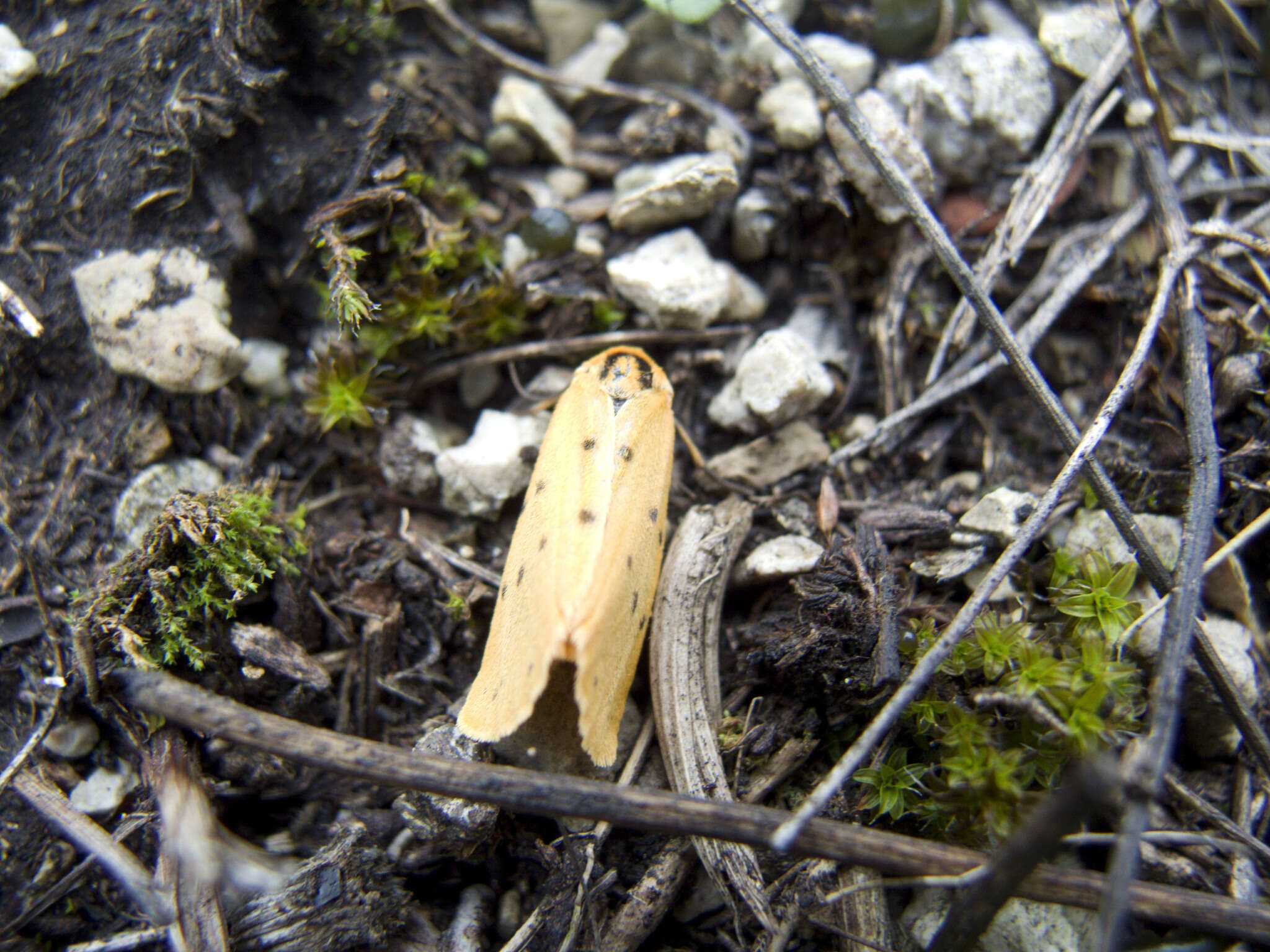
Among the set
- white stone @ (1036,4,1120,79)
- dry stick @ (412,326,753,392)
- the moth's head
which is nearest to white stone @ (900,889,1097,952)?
the moth's head

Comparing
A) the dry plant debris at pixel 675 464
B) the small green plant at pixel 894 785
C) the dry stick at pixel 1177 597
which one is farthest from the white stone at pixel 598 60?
Result: the small green plant at pixel 894 785

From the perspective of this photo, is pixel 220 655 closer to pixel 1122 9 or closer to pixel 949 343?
pixel 949 343

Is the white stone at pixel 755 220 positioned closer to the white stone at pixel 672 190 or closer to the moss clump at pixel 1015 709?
the white stone at pixel 672 190

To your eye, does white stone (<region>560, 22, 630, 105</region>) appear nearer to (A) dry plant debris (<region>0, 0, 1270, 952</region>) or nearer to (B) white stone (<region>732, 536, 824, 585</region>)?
(A) dry plant debris (<region>0, 0, 1270, 952</region>)

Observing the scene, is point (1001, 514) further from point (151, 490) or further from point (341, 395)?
point (151, 490)

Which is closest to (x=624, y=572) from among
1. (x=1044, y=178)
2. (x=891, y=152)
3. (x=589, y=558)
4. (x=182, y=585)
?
(x=589, y=558)

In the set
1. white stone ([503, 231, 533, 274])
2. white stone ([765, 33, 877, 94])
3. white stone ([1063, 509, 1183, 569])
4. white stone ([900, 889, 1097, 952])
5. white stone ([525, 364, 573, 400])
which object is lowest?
white stone ([900, 889, 1097, 952])
